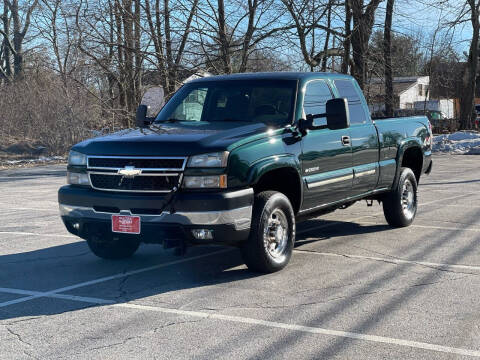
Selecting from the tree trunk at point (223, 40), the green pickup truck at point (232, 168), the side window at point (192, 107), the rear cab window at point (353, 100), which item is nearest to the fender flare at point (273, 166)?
the green pickup truck at point (232, 168)

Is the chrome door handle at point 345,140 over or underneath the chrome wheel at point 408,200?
over

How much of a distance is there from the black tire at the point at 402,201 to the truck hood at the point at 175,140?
296 cm

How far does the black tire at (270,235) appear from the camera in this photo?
6.38 m

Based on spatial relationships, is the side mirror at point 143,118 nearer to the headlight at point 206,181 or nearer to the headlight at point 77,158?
the headlight at point 77,158

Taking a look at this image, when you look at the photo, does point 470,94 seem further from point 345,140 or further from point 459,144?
point 345,140

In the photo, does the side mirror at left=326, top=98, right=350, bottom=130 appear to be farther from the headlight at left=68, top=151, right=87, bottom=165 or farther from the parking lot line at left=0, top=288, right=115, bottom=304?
the parking lot line at left=0, top=288, right=115, bottom=304

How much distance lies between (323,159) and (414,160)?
10.3ft

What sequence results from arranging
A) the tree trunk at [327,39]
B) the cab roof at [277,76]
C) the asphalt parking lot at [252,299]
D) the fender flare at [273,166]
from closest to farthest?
the asphalt parking lot at [252,299]
the fender flare at [273,166]
the cab roof at [277,76]
the tree trunk at [327,39]

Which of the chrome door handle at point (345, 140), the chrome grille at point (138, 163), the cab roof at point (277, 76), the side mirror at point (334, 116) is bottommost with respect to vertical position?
the chrome grille at point (138, 163)

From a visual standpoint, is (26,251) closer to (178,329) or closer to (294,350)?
(178,329)

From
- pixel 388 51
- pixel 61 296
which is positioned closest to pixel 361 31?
pixel 388 51

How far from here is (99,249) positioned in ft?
24.3

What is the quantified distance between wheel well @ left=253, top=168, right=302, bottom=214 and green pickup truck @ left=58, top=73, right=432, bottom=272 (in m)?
0.01

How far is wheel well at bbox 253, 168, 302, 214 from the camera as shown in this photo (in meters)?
6.84
